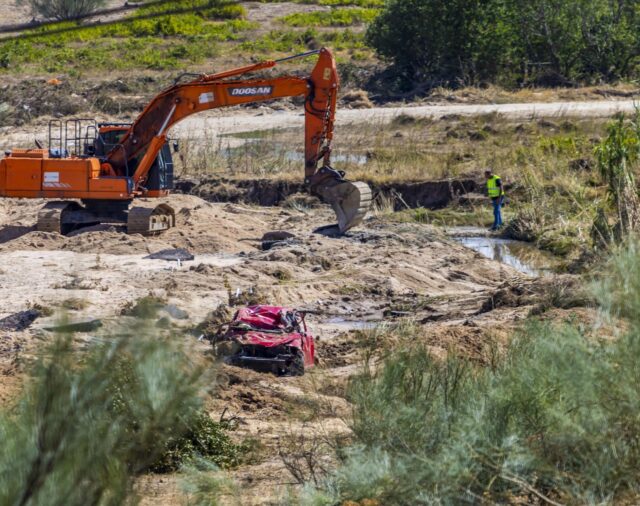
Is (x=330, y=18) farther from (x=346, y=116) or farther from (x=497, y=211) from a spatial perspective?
(x=497, y=211)

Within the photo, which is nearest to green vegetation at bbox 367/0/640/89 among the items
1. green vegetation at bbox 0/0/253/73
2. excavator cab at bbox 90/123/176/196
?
green vegetation at bbox 0/0/253/73

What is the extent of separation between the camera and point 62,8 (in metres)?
63.8

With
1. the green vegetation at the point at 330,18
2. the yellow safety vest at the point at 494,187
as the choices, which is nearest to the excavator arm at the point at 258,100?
the yellow safety vest at the point at 494,187

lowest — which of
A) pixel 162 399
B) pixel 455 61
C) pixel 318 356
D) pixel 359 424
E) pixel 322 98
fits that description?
pixel 318 356

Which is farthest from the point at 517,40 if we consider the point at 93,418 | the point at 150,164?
the point at 93,418

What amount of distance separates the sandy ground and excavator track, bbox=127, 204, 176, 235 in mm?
288

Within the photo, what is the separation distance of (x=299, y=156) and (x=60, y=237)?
1128cm

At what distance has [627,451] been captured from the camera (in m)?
5.21

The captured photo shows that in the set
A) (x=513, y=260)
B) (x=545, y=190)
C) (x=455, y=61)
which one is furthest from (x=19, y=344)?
(x=455, y=61)

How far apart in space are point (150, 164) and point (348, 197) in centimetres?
414

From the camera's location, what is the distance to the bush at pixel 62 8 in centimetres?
6306

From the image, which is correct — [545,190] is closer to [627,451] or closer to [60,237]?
[60,237]

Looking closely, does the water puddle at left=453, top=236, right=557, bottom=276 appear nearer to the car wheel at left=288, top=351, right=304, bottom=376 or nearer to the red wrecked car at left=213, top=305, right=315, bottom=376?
the red wrecked car at left=213, top=305, right=315, bottom=376

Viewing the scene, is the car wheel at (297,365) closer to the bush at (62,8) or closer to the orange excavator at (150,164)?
the orange excavator at (150,164)
